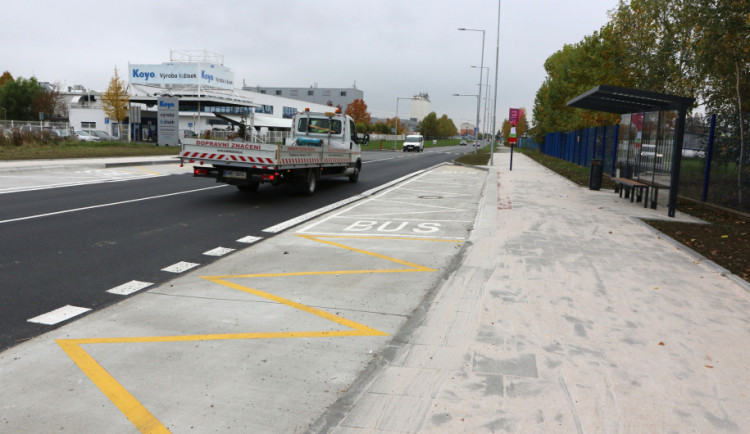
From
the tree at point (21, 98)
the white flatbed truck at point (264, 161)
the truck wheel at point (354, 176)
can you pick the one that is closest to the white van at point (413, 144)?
the truck wheel at point (354, 176)

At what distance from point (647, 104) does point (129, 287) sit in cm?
1346

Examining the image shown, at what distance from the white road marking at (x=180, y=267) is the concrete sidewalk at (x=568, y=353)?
3195mm

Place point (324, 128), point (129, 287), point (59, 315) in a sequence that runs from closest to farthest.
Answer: point (59, 315), point (129, 287), point (324, 128)

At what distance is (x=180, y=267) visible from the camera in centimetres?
691

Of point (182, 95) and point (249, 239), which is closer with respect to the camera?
point (249, 239)

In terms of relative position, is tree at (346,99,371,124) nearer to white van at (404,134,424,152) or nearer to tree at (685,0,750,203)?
white van at (404,134,424,152)

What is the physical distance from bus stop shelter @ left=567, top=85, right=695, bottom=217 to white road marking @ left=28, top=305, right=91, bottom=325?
34.2ft

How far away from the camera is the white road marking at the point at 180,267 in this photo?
6766mm

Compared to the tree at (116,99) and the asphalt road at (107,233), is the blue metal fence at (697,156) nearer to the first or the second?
the asphalt road at (107,233)

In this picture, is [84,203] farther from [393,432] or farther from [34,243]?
[393,432]

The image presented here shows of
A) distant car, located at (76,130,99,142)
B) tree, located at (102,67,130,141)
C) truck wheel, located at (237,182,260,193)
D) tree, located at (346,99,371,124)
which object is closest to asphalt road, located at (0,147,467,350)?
truck wheel, located at (237,182,260,193)

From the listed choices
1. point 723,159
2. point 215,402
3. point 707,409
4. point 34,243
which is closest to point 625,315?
point 707,409

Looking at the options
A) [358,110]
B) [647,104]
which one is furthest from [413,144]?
[647,104]

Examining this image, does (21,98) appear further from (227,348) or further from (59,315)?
(227,348)
